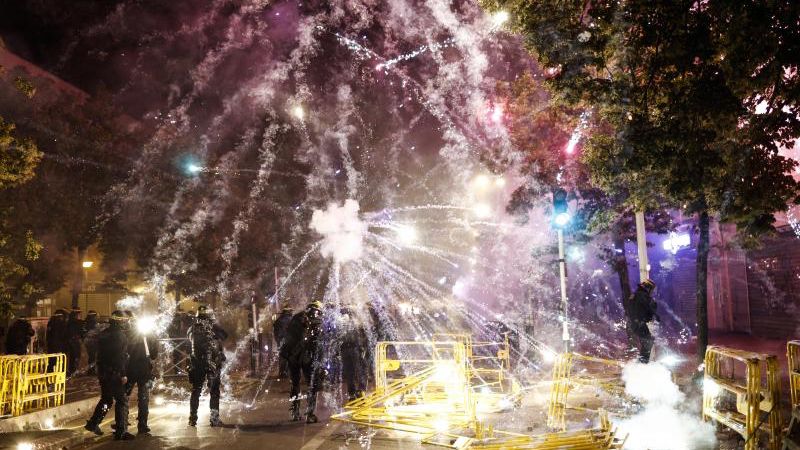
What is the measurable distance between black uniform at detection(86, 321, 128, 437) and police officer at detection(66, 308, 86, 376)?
29.9 feet

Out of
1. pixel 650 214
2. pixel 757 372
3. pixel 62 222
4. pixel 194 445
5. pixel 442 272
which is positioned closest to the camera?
pixel 757 372

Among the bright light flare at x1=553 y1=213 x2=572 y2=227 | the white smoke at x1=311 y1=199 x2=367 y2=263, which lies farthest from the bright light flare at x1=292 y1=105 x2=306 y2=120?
the bright light flare at x1=553 y1=213 x2=572 y2=227

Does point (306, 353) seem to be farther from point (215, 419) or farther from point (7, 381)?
point (7, 381)

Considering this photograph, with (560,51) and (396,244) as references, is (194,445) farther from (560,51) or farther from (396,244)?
(396,244)

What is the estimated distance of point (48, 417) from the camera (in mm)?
10055

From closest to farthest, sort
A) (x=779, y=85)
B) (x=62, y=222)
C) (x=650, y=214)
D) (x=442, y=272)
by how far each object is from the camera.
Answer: (x=779, y=85), (x=650, y=214), (x=62, y=222), (x=442, y=272)

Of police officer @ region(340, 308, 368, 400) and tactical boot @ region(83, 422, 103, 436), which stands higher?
police officer @ region(340, 308, 368, 400)

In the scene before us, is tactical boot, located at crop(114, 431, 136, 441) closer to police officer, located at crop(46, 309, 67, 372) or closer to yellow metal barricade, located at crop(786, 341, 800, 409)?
police officer, located at crop(46, 309, 67, 372)

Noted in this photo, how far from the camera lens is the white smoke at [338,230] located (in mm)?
27766

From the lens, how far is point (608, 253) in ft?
62.4

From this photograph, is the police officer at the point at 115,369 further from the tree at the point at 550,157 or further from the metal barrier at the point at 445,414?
the tree at the point at 550,157

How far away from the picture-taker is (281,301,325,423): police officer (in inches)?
391

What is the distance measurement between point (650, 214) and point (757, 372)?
1216 centimetres

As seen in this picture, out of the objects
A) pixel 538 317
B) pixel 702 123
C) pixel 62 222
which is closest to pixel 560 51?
pixel 702 123
